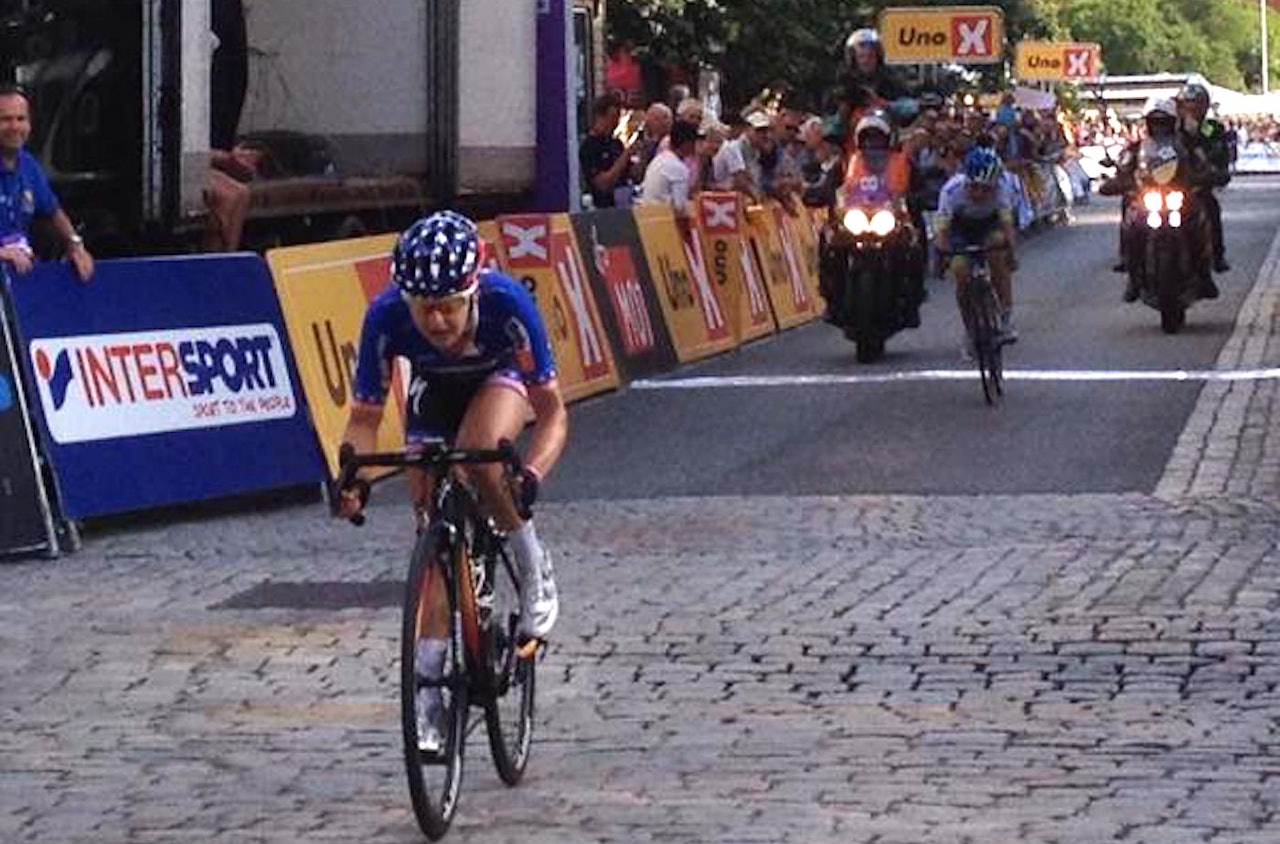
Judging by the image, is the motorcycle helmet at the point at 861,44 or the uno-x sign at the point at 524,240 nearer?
the uno-x sign at the point at 524,240

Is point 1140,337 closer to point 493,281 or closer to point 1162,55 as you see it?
point 493,281

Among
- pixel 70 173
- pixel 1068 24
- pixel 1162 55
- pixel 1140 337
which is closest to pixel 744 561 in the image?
pixel 70 173

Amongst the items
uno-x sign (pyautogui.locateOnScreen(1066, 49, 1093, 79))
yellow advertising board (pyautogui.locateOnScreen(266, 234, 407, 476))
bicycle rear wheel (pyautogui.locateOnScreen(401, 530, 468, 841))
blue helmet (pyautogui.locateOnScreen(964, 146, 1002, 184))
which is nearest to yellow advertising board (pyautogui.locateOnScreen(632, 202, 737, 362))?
blue helmet (pyautogui.locateOnScreen(964, 146, 1002, 184))

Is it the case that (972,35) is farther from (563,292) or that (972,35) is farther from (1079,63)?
(1079,63)

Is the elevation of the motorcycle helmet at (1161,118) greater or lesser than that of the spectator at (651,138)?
greater

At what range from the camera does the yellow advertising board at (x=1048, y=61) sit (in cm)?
6153

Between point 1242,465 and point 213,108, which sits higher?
point 213,108

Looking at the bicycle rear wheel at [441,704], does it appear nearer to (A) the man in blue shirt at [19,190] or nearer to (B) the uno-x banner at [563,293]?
(A) the man in blue shirt at [19,190]

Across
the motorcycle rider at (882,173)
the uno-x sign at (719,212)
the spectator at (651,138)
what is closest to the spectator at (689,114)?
the spectator at (651,138)

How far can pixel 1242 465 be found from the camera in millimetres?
16297

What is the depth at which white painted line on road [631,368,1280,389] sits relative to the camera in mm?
21422

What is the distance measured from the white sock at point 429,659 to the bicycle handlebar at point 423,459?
1.39 ft

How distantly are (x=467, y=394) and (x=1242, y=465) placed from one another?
323 inches

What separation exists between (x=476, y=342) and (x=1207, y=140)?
57.0ft
